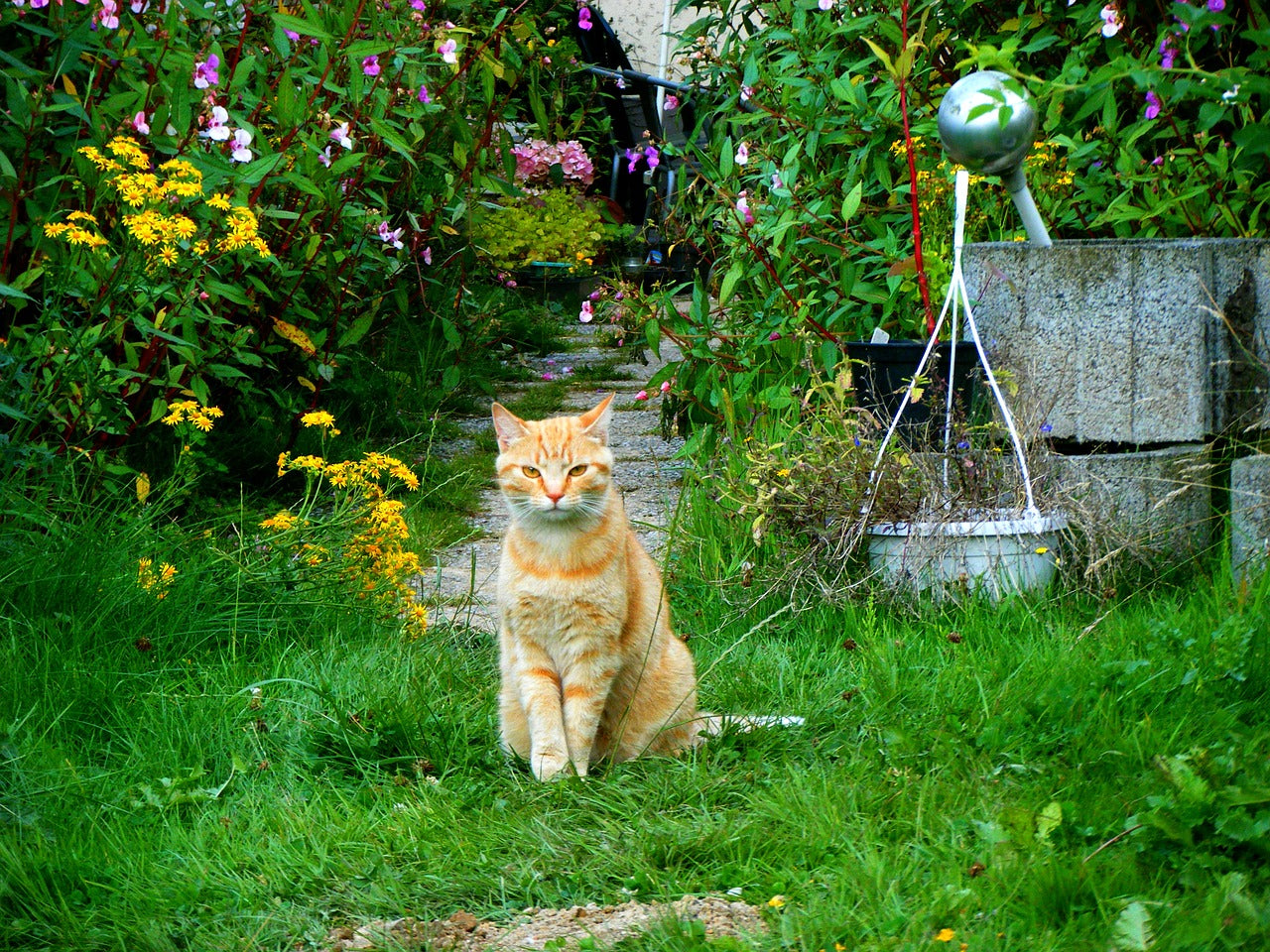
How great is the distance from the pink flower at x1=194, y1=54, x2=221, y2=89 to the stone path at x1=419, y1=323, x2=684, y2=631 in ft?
5.19

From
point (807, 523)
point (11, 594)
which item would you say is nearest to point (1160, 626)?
point (807, 523)

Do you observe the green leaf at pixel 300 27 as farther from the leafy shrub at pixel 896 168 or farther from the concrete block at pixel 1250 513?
the concrete block at pixel 1250 513

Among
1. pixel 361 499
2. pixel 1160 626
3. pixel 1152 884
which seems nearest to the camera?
pixel 1152 884

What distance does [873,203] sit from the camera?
179 inches

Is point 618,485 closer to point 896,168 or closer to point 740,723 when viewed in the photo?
point 896,168

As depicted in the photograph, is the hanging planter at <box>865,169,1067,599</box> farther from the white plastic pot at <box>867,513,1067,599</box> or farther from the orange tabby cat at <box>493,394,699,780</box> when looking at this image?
the orange tabby cat at <box>493,394,699,780</box>

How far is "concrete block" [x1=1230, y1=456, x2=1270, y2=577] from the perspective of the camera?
3.27m

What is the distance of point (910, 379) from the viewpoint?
3799 mm

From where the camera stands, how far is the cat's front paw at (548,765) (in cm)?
263

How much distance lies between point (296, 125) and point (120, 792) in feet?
7.35

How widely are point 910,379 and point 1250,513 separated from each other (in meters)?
1.02

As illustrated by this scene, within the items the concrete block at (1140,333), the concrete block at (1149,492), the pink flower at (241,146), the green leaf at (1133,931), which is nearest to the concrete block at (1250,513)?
the concrete block at (1149,492)

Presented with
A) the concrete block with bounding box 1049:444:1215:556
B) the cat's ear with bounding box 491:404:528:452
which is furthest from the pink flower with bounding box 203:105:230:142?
the concrete block with bounding box 1049:444:1215:556

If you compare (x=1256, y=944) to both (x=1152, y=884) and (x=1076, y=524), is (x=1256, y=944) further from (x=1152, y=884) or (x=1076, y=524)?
(x=1076, y=524)
